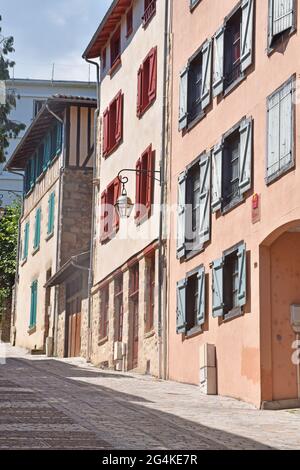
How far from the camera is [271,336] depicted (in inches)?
671

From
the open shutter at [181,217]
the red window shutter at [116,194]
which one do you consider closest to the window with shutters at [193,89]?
the open shutter at [181,217]

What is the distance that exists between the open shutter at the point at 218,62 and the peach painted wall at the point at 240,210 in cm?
21

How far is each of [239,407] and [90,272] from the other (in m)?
13.0

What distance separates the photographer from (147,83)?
25422 mm

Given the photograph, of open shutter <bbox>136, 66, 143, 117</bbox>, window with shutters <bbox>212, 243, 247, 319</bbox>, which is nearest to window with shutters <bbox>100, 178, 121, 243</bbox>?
open shutter <bbox>136, 66, 143, 117</bbox>

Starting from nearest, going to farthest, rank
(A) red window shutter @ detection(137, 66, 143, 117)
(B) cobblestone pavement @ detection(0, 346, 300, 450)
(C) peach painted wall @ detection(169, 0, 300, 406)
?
(B) cobblestone pavement @ detection(0, 346, 300, 450)
(C) peach painted wall @ detection(169, 0, 300, 406)
(A) red window shutter @ detection(137, 66, 143, 117)

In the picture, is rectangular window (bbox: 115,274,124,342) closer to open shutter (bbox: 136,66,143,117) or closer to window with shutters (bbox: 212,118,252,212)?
open shutter (bbox: 136,66,143,117)

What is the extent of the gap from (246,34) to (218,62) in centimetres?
166

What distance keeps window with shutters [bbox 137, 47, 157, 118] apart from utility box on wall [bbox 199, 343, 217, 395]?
7065 mm

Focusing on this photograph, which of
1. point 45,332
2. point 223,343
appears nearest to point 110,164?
Answer: point 45,332

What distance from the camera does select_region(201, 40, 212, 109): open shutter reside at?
67.1ft

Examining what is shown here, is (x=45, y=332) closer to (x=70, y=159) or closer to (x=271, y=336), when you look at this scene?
(x=70, y=159)

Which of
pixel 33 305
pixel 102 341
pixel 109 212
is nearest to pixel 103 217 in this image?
pixel 109 212

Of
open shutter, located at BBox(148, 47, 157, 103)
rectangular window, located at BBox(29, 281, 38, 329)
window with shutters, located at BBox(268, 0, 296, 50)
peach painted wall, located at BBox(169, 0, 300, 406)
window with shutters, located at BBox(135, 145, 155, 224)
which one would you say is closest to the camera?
window with shutters, located at BBox(268, 0, 296, 50)
